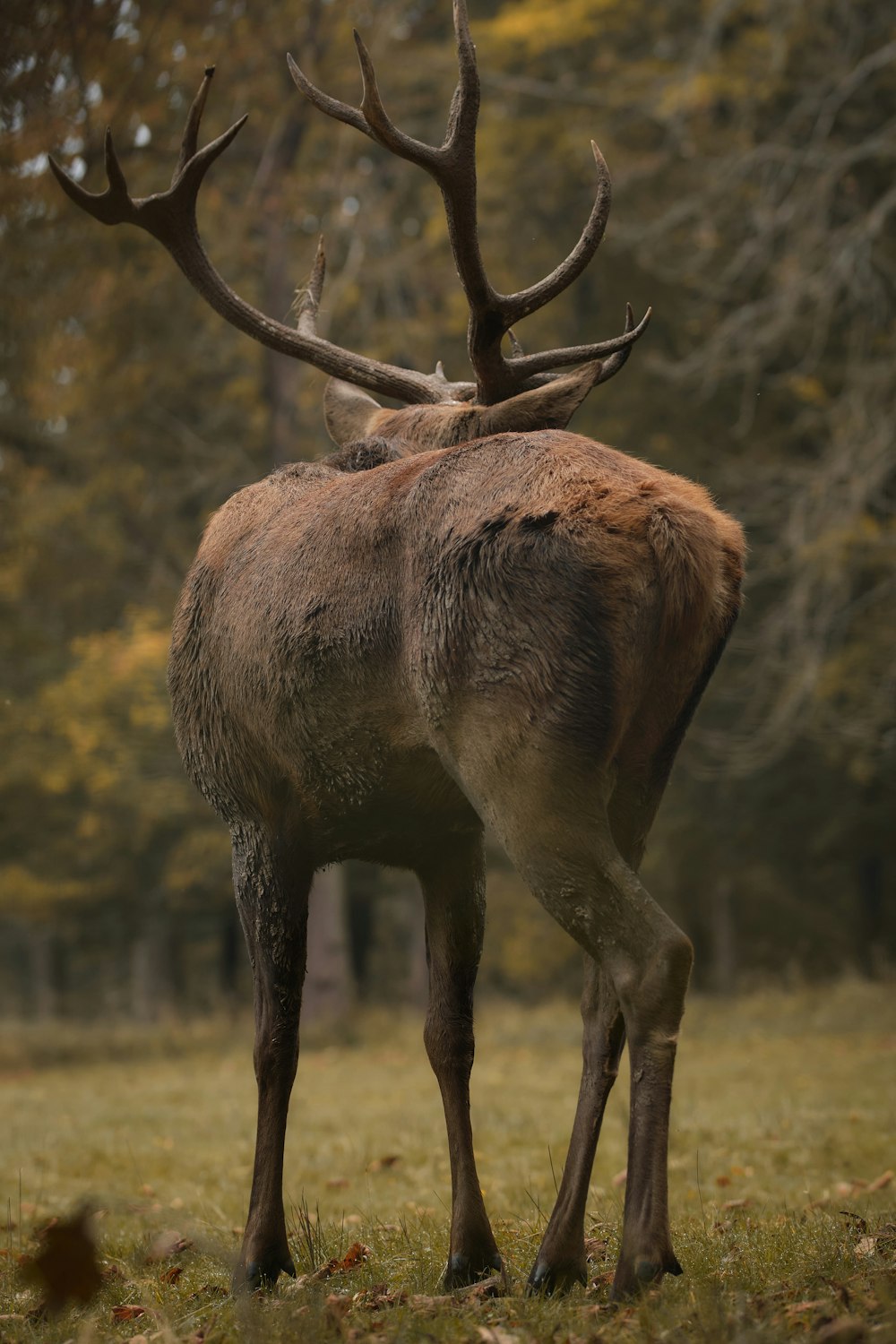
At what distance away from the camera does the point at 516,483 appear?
3746 mm

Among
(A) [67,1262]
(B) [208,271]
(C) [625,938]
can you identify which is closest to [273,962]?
(C) [625,938]

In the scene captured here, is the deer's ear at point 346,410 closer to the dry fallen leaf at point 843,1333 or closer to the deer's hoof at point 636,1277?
the deer's hoof at point 636,1277

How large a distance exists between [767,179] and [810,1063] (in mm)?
7871

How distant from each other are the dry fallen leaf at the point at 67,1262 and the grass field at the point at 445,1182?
81cm

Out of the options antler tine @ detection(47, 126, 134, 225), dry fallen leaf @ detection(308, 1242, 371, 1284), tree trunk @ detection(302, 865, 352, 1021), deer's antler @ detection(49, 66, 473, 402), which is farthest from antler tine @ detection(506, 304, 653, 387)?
tree trunk @ detection(302, 865, 352, 1021)

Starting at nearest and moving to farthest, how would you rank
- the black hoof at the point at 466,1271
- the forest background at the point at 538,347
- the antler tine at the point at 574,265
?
1. the black hoof at the point at 466,1271
2. the antler tine at the point at 574,265
3. the forest background at the point at 538,347

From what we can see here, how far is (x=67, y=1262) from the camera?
89.0 inches

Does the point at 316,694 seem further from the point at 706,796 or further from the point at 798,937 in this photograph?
the point at 798,937

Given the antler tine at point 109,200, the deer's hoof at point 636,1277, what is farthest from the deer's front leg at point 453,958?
the antler tine at point 109,200

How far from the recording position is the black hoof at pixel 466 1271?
13.5 ft

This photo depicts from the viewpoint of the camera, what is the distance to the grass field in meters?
3.41

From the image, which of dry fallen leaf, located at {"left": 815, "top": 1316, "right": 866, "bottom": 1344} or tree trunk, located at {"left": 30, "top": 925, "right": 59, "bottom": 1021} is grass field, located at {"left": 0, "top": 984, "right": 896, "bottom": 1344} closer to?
dry fallen leaf, located at {"left": 815, "top": 1316, "right": 866, "bottom": 1344}

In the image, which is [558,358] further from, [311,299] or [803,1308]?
[803,1308]

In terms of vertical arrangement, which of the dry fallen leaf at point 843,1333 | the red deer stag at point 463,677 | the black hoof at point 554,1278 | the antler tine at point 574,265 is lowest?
the black hoof at point 554,1278
